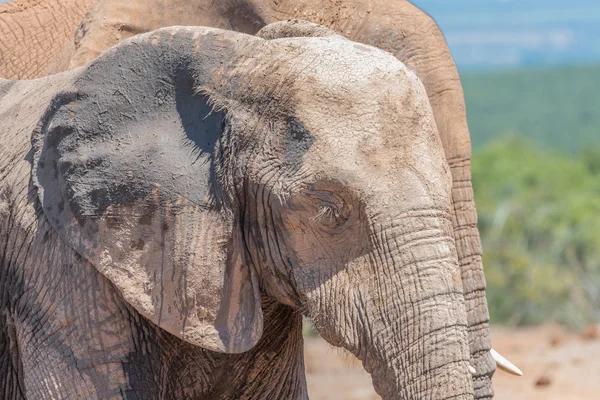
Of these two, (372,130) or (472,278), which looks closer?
(372,130)

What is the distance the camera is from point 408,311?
2486mm

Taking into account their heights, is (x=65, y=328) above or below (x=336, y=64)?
below

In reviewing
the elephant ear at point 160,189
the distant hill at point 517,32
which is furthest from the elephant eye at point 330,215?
the distant hill at point 517,32

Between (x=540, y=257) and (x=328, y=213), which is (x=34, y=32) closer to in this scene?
(x=328, y=213)

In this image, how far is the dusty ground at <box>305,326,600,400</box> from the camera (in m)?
6.41

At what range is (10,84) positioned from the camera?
330 centimetres

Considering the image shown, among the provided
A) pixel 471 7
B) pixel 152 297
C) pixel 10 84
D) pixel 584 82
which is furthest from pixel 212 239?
pixel 471 7

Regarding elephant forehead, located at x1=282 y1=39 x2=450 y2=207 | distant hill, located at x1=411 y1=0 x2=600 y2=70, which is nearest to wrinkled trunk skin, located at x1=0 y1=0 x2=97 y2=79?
elephant forehead, located at x1=282 y1=39 x2=450 y2=207

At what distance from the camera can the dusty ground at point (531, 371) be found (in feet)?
21.0

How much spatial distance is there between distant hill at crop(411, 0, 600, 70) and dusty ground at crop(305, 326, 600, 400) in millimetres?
98058

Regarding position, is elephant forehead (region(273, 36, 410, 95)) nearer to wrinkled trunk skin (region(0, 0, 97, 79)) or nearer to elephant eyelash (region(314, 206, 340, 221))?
elephant eyelash (region(314, 206, 340, 221))

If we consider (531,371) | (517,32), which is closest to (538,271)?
(531,371)

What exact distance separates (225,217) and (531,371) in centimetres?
491

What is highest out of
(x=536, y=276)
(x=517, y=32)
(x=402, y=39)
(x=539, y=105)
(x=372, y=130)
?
(x=402, y=39)
